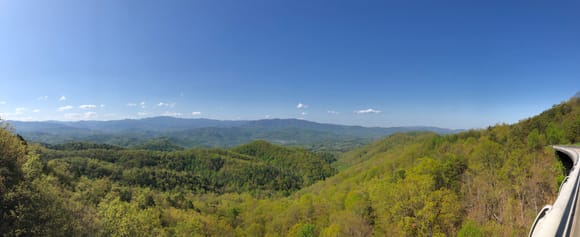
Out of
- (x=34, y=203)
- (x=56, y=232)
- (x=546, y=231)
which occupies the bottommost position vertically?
(x=56, y=232)

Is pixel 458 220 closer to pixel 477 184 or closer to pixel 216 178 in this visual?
pixel 477 184

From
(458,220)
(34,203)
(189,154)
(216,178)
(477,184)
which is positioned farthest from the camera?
(189,154)

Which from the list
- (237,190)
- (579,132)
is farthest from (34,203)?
(237,190)

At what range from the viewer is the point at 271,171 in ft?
592

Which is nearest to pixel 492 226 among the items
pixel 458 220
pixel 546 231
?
pixel 458 220

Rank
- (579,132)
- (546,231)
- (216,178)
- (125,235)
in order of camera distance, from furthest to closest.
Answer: (216,178) → (579,132) → (125,235) → (546,231)

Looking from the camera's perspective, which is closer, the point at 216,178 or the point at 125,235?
the point at 125,235

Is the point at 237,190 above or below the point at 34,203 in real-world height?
below

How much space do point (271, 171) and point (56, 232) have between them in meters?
168

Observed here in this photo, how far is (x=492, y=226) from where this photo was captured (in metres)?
22.6

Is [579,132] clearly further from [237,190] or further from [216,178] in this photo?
[216,178]

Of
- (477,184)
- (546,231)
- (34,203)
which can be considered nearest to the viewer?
(546,231)

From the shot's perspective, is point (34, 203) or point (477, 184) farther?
point (477, 184)

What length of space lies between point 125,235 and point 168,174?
13353 cm
